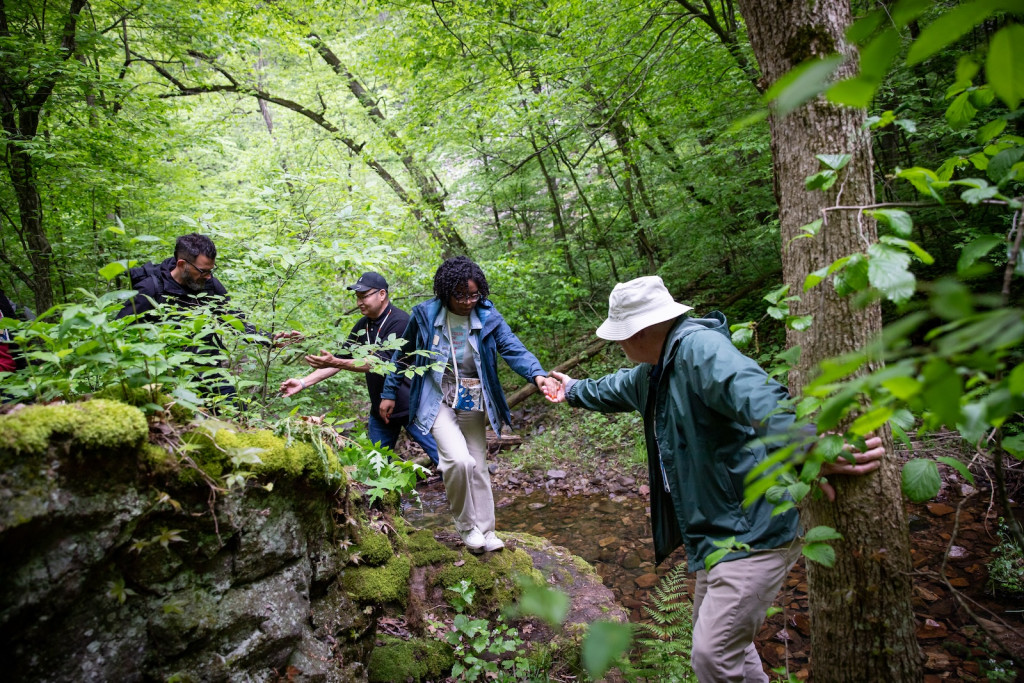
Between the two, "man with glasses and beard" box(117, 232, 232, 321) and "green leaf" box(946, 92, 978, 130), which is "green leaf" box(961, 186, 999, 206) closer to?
"green leaf" box(946, 92, 978, 130)

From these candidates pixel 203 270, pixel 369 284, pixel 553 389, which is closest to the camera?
pixel 553 389

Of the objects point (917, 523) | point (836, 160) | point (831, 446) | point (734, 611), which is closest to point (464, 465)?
point (734, 611)

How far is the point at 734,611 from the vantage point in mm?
2393

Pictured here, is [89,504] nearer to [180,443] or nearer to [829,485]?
[180,443]

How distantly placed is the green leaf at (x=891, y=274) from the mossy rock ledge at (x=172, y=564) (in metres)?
2.58

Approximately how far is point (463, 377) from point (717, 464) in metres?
2.40

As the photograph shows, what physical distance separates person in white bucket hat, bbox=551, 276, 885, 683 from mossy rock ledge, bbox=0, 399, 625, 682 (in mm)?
1791

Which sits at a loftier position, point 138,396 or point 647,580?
point 138,396

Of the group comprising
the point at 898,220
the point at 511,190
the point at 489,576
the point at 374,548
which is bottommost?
the point at 489,576

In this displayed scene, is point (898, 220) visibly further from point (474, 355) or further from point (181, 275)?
point (181, 275)

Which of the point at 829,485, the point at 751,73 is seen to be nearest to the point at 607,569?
the point at 829,485

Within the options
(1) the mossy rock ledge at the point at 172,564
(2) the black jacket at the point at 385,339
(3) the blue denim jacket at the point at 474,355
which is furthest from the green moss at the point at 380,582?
(2) the black jacket at the point at 385,339

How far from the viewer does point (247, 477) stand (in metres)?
2.54

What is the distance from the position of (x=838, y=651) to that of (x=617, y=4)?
24.8ft
